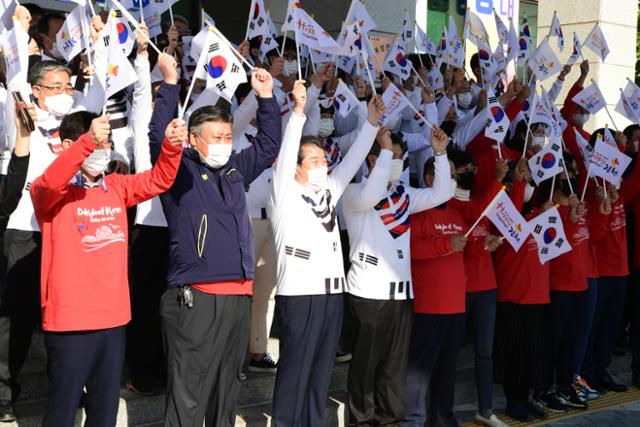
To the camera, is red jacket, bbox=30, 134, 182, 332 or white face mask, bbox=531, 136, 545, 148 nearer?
red jacket, bbox=30, 134, 182, 332

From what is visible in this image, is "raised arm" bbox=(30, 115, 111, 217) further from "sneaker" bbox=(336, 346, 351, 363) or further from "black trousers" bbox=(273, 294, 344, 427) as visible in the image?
"sneaker" bbox=(336, 346, 351, 363)

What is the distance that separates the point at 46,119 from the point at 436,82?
5.16 metres

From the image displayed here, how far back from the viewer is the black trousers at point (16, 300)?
208 inches

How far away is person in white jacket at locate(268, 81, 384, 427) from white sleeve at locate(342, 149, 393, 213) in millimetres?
271

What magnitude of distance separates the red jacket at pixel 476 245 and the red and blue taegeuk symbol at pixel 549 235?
22.7 inches

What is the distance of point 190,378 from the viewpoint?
490 cm

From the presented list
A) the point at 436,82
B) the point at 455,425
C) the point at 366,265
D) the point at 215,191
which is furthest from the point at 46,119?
the point at 436,82

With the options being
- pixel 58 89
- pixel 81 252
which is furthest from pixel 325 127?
pixel 81 252

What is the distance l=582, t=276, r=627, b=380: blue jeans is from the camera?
812cm

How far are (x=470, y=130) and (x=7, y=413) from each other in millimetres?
4928

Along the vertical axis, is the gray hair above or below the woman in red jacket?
above

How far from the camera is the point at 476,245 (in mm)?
6688

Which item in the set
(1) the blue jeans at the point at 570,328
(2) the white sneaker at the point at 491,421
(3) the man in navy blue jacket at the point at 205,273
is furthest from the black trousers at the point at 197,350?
(1) the blue jeans at the point at 570,328

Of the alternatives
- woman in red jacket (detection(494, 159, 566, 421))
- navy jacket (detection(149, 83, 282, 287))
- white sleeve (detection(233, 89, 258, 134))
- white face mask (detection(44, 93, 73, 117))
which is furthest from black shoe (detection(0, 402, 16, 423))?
woman in red jacket (detection(494, 159, 566, 421))
